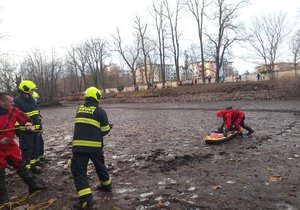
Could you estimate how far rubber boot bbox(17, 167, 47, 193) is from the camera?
7.05m

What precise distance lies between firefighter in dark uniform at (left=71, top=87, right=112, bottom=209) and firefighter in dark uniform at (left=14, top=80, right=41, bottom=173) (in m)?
2.16

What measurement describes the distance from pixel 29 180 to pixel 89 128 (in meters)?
1.89

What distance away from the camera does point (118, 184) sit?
7656 millimetres

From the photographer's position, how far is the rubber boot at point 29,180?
7.05 metres

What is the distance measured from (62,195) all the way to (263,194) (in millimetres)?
4052

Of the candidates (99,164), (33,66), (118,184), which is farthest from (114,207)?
(33,66)

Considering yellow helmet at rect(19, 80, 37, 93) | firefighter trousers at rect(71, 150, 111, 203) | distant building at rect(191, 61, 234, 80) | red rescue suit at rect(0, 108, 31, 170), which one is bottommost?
firefighter trousers at rect(71, 150, 111, 203)

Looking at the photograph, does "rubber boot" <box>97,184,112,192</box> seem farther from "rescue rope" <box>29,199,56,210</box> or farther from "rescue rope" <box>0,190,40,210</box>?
"rescue rope" <box>0,190,40,210</box>

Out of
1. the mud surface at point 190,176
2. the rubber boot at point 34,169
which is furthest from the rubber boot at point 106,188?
the rubber boot at point 34,169

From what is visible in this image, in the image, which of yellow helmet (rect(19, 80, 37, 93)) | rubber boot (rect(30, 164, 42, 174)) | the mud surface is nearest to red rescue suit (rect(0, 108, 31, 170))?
the mud surface

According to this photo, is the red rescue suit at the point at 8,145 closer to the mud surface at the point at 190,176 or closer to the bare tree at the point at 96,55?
the mud surface at the point at 190,176

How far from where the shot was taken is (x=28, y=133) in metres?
Result: 8.28

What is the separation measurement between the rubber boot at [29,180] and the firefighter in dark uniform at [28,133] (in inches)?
42.5

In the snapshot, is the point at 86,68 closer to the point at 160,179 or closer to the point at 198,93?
the point at 198,93
